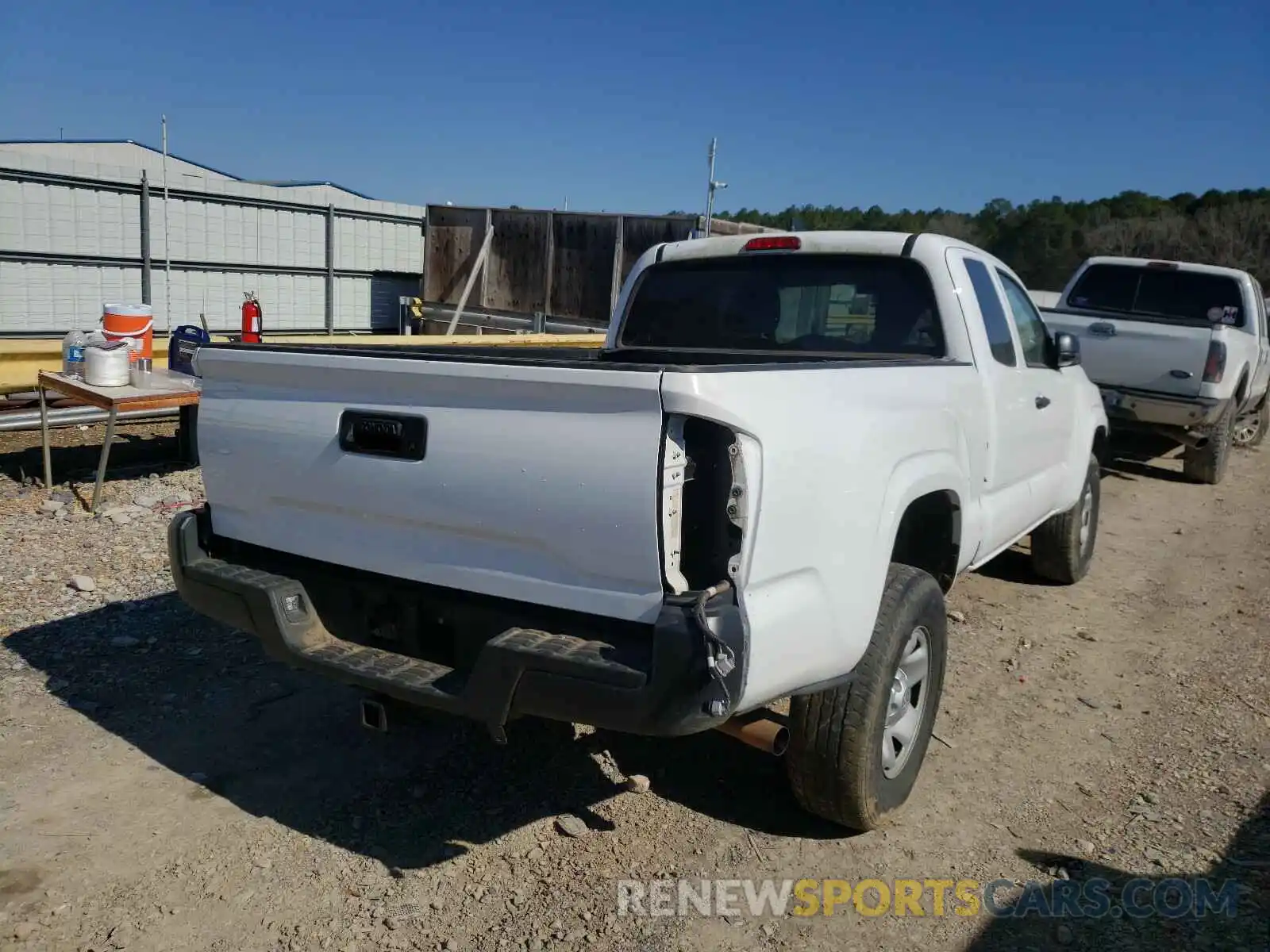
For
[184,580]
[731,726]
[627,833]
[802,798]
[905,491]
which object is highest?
[905,491]

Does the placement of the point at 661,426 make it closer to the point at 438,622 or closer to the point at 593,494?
the point at 593,494

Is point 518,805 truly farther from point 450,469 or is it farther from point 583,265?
point 583,265

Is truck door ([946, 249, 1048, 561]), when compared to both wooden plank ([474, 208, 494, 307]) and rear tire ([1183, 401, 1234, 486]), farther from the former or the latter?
wooden plank ([474, 208, 494, 307])

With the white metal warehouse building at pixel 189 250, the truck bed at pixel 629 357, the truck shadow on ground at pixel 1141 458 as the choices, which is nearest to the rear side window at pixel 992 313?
the truck bed at pixel 629 357

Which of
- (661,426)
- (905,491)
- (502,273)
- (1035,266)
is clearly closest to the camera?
(661,426)

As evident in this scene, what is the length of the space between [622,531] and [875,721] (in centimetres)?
111

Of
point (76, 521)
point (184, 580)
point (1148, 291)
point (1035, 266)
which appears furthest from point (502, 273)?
point (1035, 266)

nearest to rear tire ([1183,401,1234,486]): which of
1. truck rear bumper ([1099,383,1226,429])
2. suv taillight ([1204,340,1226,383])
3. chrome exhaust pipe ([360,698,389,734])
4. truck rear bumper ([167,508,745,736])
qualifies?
truck rear bumper ([1099,383,1226,429])

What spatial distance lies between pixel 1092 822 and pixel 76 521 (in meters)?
6.08

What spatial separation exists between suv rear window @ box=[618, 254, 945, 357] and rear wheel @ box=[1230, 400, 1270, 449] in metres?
10.9

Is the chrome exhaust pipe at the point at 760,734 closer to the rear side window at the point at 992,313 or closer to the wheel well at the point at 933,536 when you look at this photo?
the wheel well at the point at 933,536

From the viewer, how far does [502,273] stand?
57.7 ft

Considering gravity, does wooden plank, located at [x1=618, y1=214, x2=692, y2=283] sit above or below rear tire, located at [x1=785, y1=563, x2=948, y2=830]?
above

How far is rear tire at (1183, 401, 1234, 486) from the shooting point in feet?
32.2
